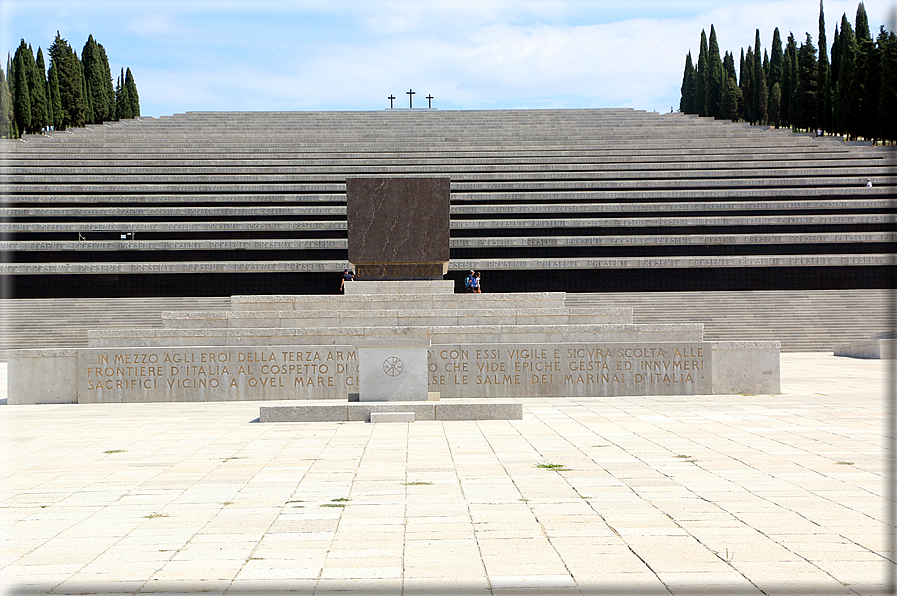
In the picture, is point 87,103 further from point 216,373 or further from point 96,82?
point 216,373

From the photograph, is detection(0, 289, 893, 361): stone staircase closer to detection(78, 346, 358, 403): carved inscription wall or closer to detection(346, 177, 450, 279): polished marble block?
detection(346, 177, 450, 279): polished marble block

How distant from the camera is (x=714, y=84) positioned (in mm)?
73375

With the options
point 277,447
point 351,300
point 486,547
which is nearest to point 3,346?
point 351,300

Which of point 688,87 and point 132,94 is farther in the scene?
point 688,87

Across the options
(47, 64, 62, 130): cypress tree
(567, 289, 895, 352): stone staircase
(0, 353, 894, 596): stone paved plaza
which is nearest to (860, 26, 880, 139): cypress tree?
(567, 289, 895, 352): stone staircase

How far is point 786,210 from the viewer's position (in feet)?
116

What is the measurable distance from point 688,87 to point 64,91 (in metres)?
61.7

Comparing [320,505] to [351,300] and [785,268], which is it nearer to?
[351,300]

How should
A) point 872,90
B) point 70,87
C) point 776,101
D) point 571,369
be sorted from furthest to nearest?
1. point 776,101
2. point 70,87
3. point 872,90
4. point 571,369

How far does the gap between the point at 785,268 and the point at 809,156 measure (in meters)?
14.7

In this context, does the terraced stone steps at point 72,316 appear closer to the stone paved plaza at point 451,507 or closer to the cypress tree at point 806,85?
the stone paved plaza at point 451,507

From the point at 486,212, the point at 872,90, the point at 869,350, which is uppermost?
the point at 872,90

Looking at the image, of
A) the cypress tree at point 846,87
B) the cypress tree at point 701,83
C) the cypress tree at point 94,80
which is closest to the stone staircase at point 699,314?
the cypress tree at point 846,87

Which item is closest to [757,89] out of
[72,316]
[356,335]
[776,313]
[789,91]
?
[789,91]
